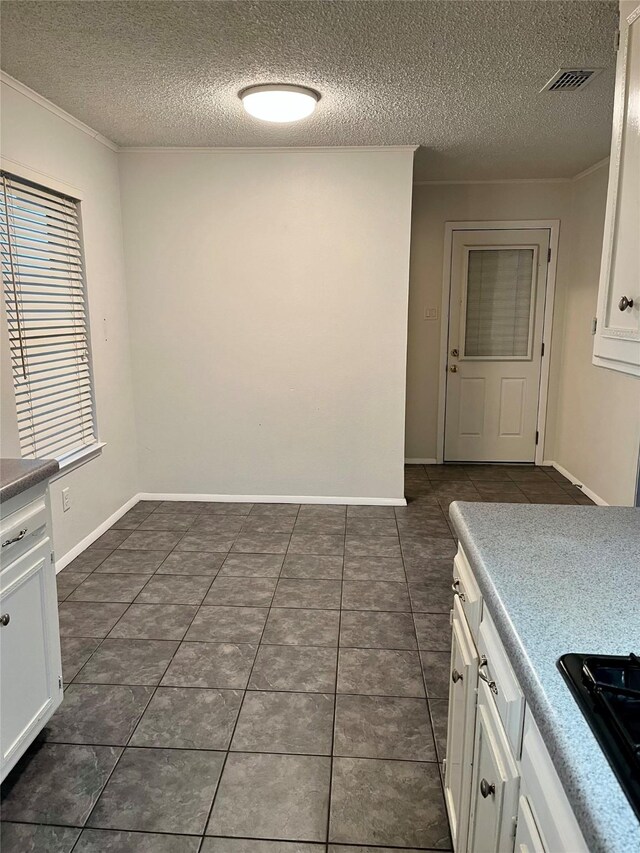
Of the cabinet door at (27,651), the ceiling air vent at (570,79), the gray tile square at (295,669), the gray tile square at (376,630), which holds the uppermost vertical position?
the ceiling air vent at (570,79)

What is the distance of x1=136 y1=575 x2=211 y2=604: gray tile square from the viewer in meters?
3.02

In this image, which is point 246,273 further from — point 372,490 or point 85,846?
point 85,846

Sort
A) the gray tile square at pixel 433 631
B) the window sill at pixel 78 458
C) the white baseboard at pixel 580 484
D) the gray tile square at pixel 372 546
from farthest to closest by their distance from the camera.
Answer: the white baseboard at pixel 580 484 < the gray tile square at pixel 372 546 < the window sill at pixel 78 458 < the gray tile square at pixel 433 631

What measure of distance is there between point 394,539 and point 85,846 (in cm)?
250

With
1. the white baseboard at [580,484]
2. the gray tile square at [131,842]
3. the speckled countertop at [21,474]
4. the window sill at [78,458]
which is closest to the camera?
the gray tile square at [131,842]

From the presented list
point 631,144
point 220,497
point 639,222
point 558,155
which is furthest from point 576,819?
point 558,155

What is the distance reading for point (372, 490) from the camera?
14.7 ft

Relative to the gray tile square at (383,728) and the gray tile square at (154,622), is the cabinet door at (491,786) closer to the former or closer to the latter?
the gray tile square at (383,728)

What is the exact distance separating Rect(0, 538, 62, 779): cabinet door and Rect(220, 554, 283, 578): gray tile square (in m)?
1.38

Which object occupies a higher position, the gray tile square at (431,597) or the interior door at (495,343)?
the interior door at (495,343)

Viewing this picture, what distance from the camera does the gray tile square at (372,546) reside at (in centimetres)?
358

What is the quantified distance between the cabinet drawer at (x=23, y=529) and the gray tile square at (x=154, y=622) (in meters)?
0.95

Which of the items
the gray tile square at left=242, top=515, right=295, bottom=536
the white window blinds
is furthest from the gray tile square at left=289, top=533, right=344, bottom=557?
the white window blinds

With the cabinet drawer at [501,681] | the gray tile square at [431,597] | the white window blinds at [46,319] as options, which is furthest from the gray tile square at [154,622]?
the cabinet drawer at [501,681]
